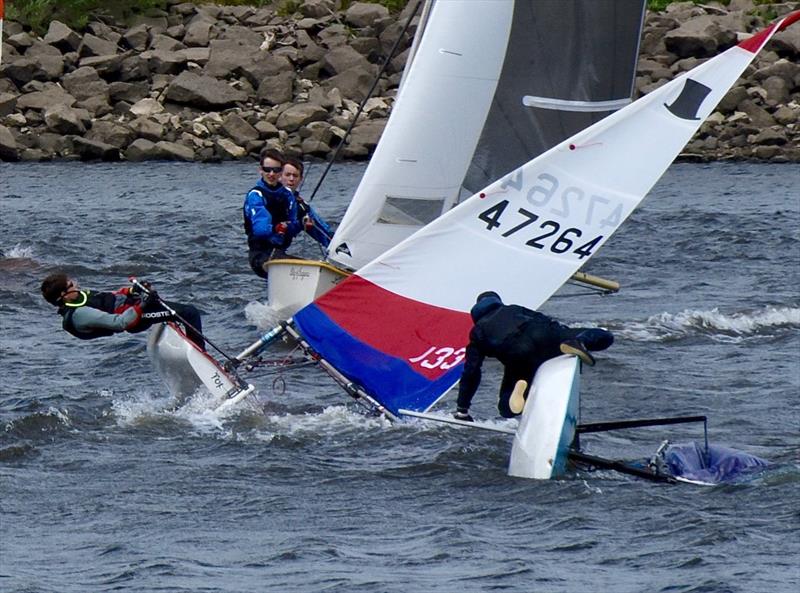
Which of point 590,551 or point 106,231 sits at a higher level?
point 590,551

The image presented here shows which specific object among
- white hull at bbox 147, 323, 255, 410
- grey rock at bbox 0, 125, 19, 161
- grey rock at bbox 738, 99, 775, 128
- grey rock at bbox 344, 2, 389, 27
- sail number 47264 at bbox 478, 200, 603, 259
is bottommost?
grey rock at bbox 0, 125, 19, 161

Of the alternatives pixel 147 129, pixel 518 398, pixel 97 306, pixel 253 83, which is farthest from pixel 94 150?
pixel 518 398

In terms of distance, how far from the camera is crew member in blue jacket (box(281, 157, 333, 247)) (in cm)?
1394

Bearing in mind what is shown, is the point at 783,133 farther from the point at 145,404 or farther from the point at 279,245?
the point at 145,404

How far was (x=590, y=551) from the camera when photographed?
8633 mm

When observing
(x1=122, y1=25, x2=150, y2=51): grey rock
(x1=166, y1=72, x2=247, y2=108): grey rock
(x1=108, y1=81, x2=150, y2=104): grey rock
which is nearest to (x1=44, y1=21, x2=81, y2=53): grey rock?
(x1=122, y1=25, x2=150, y2=51): grey rock

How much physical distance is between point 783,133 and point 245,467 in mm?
22916

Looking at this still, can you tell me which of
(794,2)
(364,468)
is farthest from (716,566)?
(794,2)

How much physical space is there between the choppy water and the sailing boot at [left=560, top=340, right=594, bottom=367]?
74 centimetres

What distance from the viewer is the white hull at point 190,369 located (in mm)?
11172

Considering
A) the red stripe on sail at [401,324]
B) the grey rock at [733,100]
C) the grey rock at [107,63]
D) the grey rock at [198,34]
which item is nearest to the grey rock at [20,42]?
the grey rock at [107,63]

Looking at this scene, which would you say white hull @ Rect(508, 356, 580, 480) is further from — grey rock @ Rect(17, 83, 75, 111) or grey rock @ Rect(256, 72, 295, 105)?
grey rock @ Rect(17, 83, 75, 111)

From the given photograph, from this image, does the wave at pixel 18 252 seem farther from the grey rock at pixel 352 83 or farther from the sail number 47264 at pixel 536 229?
the grey rock at pixel 352 83

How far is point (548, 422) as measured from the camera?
379 inches
